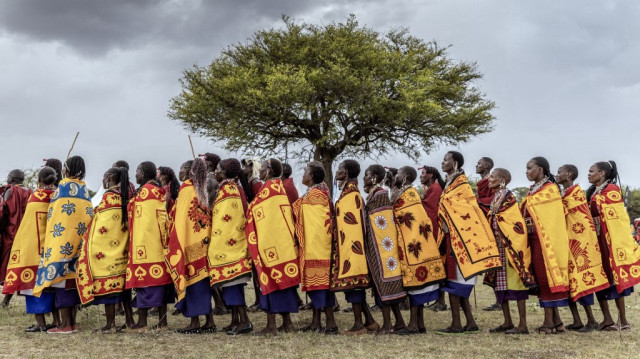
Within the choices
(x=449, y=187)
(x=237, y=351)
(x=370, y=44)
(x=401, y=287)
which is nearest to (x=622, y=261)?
(x=449, y=187)

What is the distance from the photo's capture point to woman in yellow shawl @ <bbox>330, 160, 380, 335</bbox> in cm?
719

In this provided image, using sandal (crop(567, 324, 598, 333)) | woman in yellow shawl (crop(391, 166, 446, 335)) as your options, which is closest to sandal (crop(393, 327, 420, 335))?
woman in yellow shawl (crop(391, 166, 446, 335))

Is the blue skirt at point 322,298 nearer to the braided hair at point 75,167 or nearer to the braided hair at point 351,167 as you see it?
the braided hair at point 351,167

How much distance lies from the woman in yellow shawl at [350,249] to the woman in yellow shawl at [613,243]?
3.39 m

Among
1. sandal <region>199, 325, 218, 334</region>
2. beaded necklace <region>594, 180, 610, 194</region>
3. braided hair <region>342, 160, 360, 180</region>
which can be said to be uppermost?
braided hair <region>342, 160, 360, 180</region>

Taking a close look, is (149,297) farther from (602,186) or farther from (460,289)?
(602,186)

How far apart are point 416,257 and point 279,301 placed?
187cm

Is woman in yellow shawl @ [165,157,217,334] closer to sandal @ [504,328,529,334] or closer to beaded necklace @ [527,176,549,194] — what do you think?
sandal @ [504,328,529,334]

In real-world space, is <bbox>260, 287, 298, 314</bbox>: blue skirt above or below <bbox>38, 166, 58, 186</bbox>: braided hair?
below

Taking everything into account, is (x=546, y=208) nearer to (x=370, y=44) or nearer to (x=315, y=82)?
(x=315, y=82)

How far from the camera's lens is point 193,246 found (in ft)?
24.2

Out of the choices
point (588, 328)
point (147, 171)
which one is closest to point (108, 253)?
point (147, 171)

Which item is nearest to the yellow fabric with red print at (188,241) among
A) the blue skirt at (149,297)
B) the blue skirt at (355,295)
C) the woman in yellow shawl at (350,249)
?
the blue skirt at (149,297)

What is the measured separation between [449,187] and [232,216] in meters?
2.91
